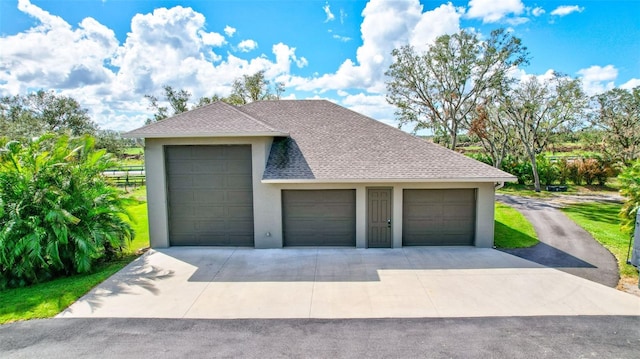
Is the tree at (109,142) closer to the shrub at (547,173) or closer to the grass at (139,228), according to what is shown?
the grass at (139,228)

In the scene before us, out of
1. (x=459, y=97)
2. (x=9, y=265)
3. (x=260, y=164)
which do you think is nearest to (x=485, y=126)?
(x=459, y=97)

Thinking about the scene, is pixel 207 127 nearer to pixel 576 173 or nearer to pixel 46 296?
pixel 46 296

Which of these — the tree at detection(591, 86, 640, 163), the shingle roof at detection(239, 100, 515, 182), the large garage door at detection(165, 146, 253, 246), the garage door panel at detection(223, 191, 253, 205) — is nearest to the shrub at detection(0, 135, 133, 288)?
the large garage door at detection(165, 146, 253, 246)

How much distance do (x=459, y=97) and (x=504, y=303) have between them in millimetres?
20116

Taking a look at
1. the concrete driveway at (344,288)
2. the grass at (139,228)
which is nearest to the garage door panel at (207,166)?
the grass at (139,228)

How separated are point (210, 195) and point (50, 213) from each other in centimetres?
425

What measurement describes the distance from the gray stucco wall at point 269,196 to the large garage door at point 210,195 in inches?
11.3

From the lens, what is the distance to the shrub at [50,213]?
331 inches

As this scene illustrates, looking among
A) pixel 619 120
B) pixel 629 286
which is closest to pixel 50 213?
pixel 629 286

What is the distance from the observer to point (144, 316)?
23.0 ft

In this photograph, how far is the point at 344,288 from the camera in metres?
8.23

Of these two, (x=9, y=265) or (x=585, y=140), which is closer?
(x=9, y=265)

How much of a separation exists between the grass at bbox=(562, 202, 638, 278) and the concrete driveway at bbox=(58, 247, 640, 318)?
254cm

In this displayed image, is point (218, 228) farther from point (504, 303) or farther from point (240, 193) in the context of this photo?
point (504, 303)
